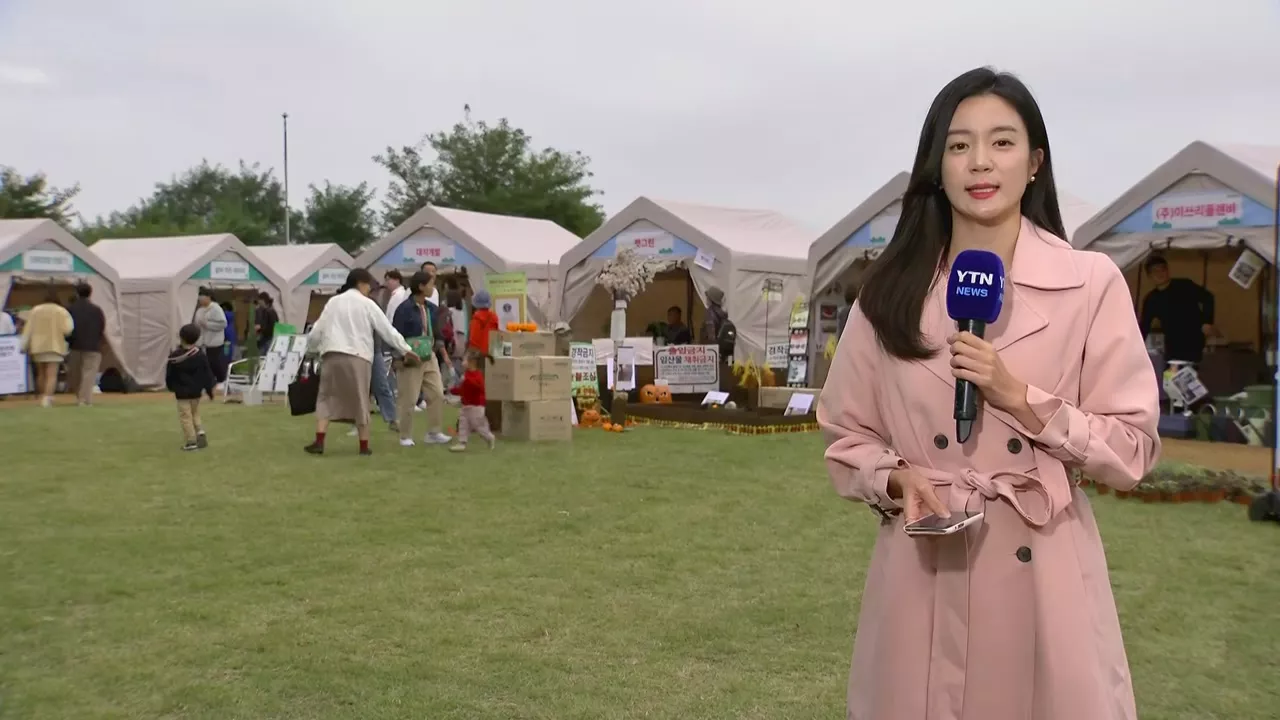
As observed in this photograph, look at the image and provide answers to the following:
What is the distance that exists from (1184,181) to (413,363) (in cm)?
841

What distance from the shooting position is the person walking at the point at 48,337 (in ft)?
55.1

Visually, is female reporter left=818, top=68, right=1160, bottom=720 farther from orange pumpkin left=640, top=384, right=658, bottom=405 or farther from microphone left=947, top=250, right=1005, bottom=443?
orange pumpkin left=640, top=384, right=658, bottom=405

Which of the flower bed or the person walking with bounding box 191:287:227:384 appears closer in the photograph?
the flower bed

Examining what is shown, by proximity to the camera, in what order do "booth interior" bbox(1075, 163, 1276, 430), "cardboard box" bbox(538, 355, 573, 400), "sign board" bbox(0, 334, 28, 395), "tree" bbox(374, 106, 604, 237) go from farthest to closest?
"tree" bbox(374, 106, 604, 237) → "sign board" bbox(0, 334, 28, 395) → "cardboard box" bbox(538, 355, 573, 400) → "booth interior" bbox(1075, 163, 1276, 430)

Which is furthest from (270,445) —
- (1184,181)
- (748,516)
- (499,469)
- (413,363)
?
(1184,181)

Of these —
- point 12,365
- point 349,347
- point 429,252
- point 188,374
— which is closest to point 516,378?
point 349,347

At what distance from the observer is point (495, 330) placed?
12141 mm

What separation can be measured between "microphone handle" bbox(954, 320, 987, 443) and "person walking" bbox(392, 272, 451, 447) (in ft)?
31.7

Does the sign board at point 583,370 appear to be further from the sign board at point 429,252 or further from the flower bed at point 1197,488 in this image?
the flower bed at point 1197,488

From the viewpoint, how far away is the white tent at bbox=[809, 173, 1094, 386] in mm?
14906

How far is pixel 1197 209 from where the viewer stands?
12.0 meters

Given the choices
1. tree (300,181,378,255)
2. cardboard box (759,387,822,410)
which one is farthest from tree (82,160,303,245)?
cardboard box (759,387,822,410)

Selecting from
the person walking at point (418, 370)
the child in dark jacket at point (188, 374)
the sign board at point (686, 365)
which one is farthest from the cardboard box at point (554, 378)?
the sign board at point (686, 365)

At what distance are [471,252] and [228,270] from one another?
5.47 m
